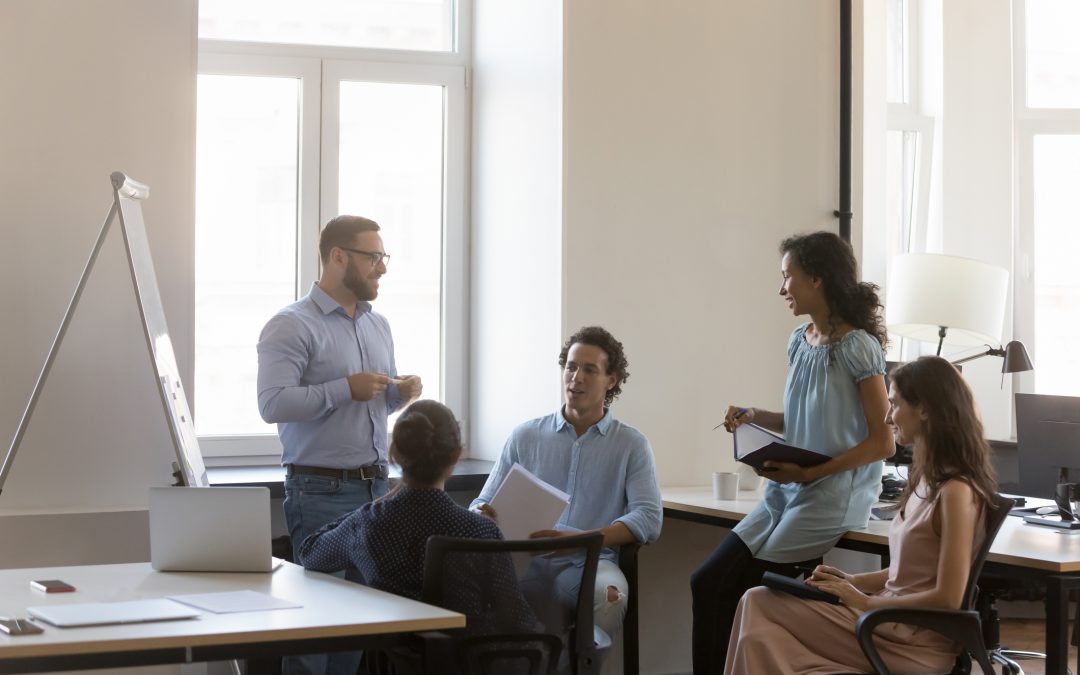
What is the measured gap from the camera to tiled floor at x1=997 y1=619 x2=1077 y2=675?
490 cm

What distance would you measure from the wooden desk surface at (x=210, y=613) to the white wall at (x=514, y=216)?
1.80 m

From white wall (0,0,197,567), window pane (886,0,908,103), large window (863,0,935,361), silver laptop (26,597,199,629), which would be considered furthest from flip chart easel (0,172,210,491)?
window pane (886,0,908,103)

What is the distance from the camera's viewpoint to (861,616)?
260 cm

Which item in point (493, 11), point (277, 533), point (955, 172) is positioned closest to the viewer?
point (277, 533)

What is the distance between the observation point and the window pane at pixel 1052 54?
610 centimetres

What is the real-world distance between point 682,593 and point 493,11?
244 cm

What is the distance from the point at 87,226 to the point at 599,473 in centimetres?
183

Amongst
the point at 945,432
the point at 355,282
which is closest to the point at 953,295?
the point at 945,432

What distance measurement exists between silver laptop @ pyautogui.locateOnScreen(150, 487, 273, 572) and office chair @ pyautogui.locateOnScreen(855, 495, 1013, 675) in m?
1.37

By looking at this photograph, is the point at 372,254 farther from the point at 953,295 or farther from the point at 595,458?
the point at 953,295

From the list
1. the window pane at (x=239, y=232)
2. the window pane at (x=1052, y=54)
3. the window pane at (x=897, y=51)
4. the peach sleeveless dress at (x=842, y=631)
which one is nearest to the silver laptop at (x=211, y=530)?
the peach sleeveless dress at (x=842, y=631)

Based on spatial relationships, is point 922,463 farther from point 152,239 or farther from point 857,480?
point 152,239

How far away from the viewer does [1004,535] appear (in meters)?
3.32

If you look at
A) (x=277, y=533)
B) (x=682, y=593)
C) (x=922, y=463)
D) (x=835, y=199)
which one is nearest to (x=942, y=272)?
(x=835, y=199)
